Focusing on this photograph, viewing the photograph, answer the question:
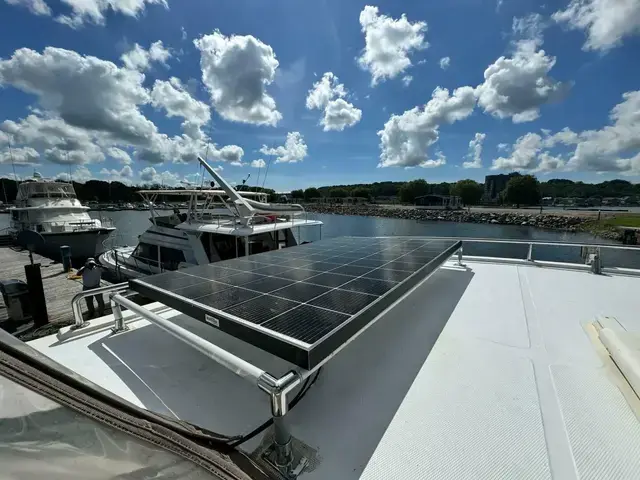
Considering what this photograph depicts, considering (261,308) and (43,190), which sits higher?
(43,190)

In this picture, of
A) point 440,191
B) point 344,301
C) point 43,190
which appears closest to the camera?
point 344,301

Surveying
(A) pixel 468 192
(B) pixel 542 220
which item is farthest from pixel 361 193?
(B) pixel 542 220

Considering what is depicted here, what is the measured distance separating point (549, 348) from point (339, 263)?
3141 millimetres

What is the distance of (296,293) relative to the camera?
3.51 m

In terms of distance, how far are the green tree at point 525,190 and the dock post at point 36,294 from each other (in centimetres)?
10802

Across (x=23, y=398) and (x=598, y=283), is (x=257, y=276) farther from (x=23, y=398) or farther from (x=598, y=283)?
(x=598, y=283)

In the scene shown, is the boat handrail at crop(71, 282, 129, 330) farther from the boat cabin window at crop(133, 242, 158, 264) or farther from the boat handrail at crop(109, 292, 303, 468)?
the boat cabin window at crop(133, 242, 158, 264)

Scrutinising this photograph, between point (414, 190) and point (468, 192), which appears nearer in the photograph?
point (468, 192)

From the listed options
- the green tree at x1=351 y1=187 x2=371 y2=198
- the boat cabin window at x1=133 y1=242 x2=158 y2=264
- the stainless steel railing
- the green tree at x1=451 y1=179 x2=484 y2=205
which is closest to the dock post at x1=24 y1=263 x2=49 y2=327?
the boat cabin window at x1=133 y1=242 x2=158 y2=264

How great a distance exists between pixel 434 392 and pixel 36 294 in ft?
29.2

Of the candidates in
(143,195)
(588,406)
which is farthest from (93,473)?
(143,195)

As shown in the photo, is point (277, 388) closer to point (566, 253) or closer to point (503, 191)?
point (566, 253)

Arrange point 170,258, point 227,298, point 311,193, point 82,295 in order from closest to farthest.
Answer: point 227,298 < point 82,295 < point 170,258 < point 311,193

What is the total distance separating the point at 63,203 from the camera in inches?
959
